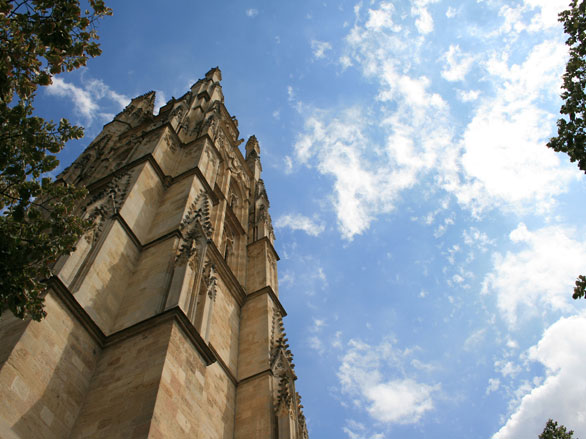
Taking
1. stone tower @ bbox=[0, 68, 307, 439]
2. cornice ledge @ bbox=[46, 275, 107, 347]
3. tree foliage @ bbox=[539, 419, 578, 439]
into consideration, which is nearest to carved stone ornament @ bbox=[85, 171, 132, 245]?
stone tower @ bbox=[0, 68, 307, 439]

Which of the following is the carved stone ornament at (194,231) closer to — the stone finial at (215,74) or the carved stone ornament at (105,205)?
the carved stone ornament at (105,205)

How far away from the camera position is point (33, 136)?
266 inches

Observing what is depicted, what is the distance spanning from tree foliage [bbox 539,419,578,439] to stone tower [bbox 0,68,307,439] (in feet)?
29.3

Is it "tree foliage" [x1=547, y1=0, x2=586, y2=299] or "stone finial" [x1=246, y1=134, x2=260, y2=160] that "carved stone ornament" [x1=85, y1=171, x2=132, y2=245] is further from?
"stone finial" [x1=246, y1=134, x2=260, y2=160]

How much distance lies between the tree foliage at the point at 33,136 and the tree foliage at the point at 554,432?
1592cm

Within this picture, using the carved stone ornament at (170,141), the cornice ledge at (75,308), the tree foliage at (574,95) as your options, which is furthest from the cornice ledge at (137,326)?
the carved stone ornament at (170,141)

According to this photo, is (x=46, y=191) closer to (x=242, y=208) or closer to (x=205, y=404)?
(x=205, y=404)

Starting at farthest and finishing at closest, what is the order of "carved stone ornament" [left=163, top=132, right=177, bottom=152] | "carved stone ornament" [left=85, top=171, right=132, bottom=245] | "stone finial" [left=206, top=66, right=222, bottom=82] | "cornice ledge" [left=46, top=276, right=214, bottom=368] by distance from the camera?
"stone finial" [left=206, top=66, right=222, bottom=82] → "carved stone ornament" [left=163, top=132, right=177, bottom=152] → "carved stone ornament" [left=85, top=171, right=132, bottom=245] → "cornice ledge" [left=46, top=276, right=214, bottom=368]

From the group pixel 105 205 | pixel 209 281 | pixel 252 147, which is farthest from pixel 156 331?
pixel 252 147

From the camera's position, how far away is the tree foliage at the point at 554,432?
1586 centimetres

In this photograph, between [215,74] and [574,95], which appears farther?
[215,74]

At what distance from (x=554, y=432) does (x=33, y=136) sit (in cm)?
1728

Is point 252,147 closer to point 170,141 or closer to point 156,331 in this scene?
point 170,141

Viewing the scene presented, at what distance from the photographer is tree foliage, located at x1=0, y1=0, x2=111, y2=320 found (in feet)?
21.1
